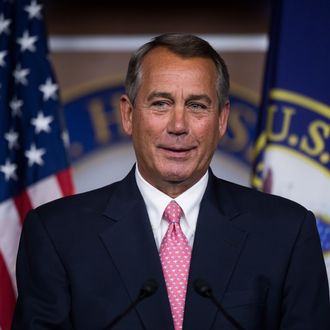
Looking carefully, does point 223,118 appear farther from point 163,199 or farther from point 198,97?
point 163,199

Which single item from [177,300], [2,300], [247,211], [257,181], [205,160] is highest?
[205,160]

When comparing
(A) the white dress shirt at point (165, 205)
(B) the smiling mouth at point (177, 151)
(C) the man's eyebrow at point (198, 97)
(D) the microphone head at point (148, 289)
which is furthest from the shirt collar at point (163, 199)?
(D) the microphone head at point (148, 289)

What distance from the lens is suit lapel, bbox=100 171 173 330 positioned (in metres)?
1.80

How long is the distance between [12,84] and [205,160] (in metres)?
1.30

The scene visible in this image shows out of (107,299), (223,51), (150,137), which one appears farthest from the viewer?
(223,51)

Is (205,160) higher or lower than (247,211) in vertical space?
higher

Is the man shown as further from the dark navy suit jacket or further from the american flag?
the american flag

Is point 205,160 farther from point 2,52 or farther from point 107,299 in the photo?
point 2,52

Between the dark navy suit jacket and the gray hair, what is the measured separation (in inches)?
11.5

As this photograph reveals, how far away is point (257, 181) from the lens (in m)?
Answer: 3.11

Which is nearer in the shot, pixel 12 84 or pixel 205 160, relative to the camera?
pixel 205 160

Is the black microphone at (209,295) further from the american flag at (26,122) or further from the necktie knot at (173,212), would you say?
the american flag at (26,122)

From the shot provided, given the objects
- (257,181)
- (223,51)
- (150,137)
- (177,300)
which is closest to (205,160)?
(150,137)

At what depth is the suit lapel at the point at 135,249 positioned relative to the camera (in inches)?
70.9
